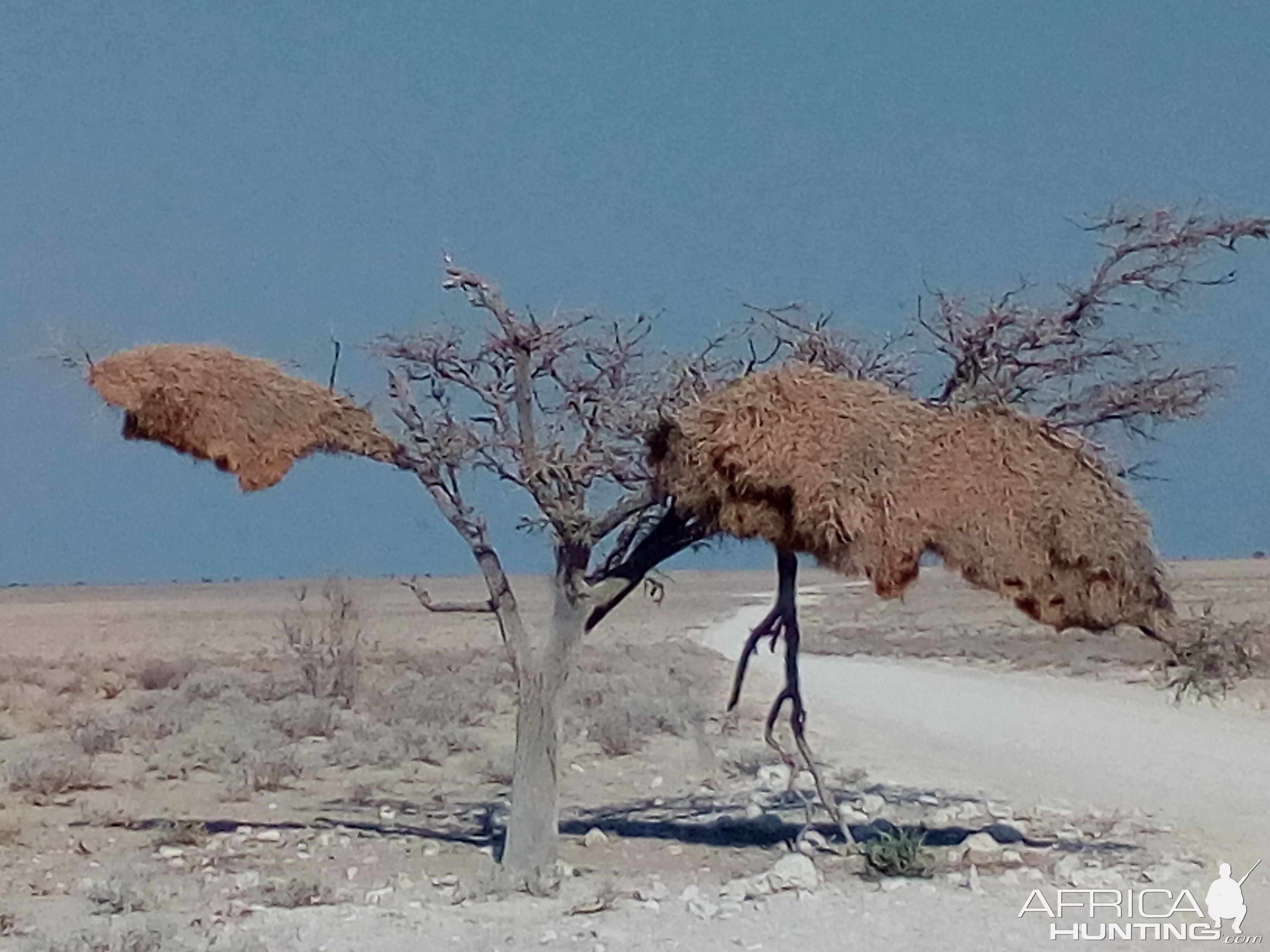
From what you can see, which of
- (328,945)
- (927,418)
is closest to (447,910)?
(328,945)

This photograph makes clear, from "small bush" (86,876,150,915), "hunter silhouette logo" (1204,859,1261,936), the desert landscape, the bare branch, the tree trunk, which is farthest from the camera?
the bare branch

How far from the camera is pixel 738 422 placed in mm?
11523

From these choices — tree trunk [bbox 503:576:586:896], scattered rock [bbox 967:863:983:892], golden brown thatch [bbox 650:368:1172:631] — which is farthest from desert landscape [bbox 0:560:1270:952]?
golden brown thatch [bbox 650:368:1172:631]

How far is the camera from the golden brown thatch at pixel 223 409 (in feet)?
40.1

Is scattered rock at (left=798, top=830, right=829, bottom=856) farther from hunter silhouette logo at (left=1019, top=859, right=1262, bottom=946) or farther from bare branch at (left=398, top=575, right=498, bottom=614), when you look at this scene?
bare branch at (left=398, top=575, right=498, bottom=614)

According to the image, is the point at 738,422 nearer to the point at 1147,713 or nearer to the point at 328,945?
the point at 328,945

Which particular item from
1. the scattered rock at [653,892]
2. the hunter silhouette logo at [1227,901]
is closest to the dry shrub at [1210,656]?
the hunter silhouette logo at [1227,901]

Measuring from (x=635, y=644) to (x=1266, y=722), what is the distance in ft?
87.4

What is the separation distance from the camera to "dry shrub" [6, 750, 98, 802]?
1800 cm

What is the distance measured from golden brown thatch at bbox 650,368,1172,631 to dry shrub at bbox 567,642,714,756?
17.7 feet

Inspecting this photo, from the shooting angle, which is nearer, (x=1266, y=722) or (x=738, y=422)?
(x=738, y=422)

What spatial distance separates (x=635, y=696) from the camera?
1081 inches

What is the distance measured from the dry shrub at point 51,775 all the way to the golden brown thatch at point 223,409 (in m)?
6.74

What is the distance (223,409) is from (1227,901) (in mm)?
7250
